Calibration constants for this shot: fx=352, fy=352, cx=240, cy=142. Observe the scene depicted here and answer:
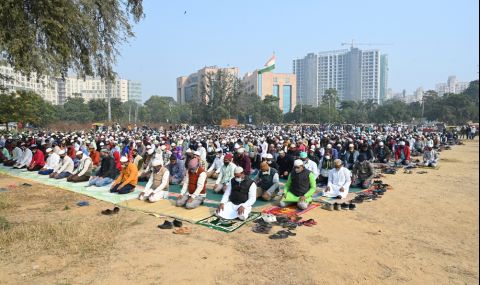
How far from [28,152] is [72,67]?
640cm

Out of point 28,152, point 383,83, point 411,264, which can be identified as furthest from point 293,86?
point 411,264

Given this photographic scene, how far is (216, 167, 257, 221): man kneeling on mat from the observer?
20.9 feet

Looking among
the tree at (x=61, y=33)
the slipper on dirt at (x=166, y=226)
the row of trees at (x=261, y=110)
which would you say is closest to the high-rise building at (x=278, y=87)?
the row of trees at (x=261, y=110)

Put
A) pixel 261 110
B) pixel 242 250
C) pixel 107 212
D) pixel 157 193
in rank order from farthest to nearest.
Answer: pixel 261 110 → pixel 157 193 → pixel 107 212 → pixel 242 250

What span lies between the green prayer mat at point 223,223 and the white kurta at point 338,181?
7.94 ft

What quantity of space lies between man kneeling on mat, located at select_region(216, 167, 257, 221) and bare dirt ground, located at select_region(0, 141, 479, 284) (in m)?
0.53

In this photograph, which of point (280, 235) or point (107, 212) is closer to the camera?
point (280, 235)

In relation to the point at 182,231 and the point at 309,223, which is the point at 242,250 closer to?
the point at 182,231

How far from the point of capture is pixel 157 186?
792 cm

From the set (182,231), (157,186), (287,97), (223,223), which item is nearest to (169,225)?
(182,231)

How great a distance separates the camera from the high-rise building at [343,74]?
111812 mm

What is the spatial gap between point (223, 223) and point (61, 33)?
4734 mm

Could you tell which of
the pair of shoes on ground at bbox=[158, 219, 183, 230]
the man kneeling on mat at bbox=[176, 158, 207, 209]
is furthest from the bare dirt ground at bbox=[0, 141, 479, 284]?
the man kneeling on mat at bbox=[176, 158, 207, 209]

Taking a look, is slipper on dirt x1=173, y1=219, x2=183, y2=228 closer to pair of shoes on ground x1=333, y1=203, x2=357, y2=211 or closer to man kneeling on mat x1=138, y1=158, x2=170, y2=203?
man kneeling on mat x1=138, y1=158, x2=170, y2=203
